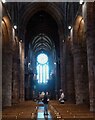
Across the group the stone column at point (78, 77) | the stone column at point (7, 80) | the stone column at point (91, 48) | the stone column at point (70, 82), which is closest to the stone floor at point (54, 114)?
the stone column at point (91, 48)

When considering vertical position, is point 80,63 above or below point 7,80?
above

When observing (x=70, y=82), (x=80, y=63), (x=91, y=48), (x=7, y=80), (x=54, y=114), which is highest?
(x=91, y=48)

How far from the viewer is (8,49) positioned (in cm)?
2731

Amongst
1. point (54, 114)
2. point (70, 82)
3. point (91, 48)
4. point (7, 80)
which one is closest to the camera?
point (54, 114)

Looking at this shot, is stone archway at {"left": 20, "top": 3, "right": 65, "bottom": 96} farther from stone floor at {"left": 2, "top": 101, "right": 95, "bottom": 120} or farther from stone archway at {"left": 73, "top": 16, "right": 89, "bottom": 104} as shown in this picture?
stone floor at {"left": 2, "top": 101, "right": 95, "bottom": 120}

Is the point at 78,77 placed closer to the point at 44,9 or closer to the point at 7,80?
the point at 7,80

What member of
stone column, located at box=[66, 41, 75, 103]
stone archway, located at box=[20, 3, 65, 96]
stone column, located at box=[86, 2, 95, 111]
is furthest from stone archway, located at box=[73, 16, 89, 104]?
stone archway, located at box=[20, 3, 65, 96]

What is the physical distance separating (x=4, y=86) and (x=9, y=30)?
5.54 metres

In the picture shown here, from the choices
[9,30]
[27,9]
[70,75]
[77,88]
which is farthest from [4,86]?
[27,9]

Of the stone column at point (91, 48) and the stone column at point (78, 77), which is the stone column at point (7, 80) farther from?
the stone column at point (91, 48)

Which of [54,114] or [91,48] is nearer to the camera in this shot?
[54,114]

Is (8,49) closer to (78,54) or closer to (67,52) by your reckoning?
(78,54)

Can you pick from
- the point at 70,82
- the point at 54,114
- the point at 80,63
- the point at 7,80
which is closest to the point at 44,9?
the point at 70,82

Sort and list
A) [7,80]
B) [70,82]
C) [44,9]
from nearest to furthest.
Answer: [7,80]
[70,82]
[44,9]
